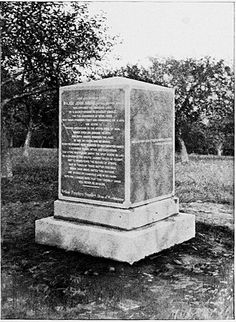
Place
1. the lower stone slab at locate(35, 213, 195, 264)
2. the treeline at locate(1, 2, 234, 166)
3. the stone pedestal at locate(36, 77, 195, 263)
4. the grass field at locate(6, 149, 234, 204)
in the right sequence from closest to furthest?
the lower stone slab at locate(35, 213, 195, 264) < the stone pedestal at locate(36, 77, 195, 263) < the treeline at locate(1, 2, 234, 166) < the grass field at locate(6, 149, 234, 204)

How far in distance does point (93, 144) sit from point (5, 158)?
1865 mm

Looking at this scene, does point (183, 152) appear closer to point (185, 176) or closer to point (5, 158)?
point (185, 176)

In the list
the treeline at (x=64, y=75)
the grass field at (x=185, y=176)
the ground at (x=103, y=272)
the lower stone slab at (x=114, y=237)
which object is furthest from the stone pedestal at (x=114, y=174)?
the grass field at (x=185, y=176)

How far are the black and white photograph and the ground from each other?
18 mm

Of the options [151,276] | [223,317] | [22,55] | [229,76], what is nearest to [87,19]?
[22,55]

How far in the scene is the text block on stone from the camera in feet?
20.4

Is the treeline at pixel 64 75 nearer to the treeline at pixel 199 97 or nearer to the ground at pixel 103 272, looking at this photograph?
the treeline at pixel 199 97

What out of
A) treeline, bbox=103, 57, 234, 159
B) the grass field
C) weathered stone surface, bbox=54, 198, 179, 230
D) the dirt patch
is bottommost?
the dirt patch

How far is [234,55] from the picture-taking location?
656cm

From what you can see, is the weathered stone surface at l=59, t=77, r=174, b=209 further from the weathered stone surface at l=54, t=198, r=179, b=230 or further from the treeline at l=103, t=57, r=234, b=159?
the treeline at l=103, t=57, r=234, b=159

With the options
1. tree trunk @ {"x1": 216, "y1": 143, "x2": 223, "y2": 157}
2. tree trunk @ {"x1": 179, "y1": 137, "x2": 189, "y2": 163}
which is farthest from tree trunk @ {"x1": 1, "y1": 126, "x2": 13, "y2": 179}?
tree trunk @ {"x1": 216, "y1": 143, "x2": 223, "y2": 157}

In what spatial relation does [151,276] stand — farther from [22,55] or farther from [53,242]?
[22,55]

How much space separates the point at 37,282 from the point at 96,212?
1.32 meters

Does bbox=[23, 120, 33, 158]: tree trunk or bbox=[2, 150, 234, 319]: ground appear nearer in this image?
bbox=[2, 150, 234, 319]: ground
